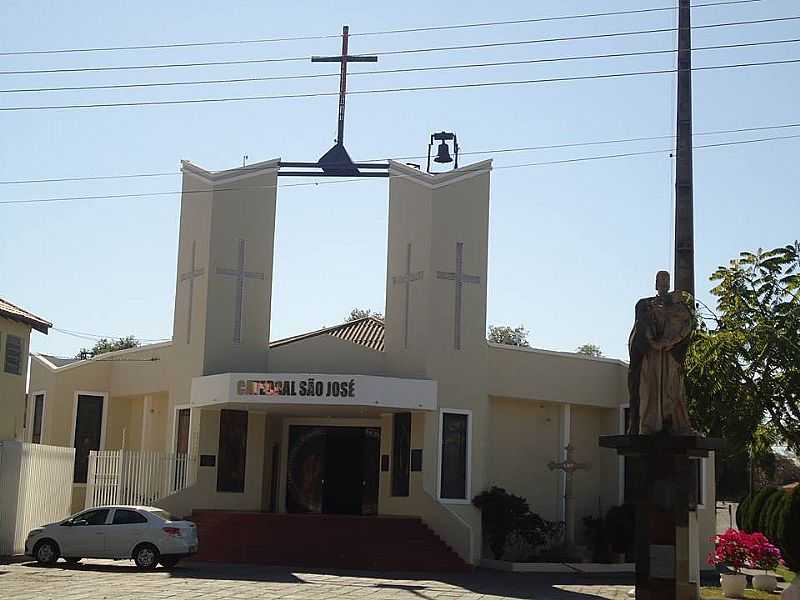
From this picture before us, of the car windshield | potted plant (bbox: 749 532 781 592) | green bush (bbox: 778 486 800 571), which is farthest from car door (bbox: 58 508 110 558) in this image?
green bush (bbox: 778 486 800 571)

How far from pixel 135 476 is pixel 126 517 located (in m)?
4.94

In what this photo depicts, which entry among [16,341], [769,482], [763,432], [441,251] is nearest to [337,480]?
[441,251]

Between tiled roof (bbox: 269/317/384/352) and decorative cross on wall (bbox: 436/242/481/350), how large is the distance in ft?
10.1

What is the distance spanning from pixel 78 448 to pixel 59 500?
18.4 ft

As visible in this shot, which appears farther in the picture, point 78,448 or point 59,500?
point 78,448

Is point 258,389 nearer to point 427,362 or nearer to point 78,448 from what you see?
point 427,362

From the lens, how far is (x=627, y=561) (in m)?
30.9

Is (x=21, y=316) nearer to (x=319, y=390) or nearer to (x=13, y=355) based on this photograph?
(x=13, y=355)

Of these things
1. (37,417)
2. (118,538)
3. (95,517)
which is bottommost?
(118,538)

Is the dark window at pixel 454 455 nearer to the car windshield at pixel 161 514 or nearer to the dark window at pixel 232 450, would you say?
the dark window at pixel 232 450

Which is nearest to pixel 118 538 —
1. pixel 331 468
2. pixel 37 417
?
pixel 331 468

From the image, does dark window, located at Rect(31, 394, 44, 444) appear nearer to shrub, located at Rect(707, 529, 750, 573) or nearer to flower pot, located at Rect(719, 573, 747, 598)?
shrub, located at Rect(707, 529, 750, 573)

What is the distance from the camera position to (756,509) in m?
39.2

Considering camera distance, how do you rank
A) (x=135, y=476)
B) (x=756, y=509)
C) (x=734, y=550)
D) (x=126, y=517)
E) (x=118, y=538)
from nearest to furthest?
(x=734, y=550) → (x=118, y=538) → (x=126, y=517) → (x=135, y=476) → (x=756, y=509)
